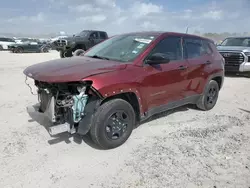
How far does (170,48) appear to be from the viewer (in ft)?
14.3

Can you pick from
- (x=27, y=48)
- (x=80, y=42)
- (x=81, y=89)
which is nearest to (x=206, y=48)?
(x=81, y=89)

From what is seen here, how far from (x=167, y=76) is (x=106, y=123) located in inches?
58.6

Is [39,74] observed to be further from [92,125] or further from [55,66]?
[92,125]

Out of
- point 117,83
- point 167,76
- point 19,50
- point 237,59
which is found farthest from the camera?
point 19,50

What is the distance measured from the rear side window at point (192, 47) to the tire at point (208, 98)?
0.84m

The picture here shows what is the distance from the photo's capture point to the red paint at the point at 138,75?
10.2 feet

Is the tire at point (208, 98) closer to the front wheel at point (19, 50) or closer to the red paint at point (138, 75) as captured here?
the red paint at point (138, 75)

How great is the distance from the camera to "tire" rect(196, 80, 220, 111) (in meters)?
5.29

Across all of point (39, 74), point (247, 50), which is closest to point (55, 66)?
point (39, 74)

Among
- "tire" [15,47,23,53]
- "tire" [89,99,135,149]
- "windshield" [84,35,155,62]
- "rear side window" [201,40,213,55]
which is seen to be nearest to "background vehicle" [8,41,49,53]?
"tire" [15,47,23,53]

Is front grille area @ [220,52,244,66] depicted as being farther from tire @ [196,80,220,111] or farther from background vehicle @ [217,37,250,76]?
tire @ [196,80,220,111]

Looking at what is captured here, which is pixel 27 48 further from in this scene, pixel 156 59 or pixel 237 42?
pixel 156 59

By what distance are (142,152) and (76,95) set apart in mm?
1343

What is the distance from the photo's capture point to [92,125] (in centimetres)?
327
